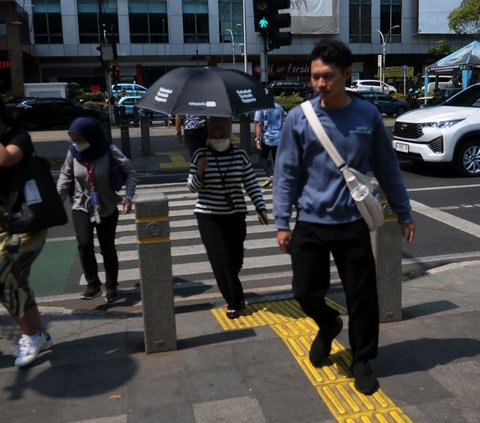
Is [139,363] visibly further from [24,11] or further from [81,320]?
[24,11]

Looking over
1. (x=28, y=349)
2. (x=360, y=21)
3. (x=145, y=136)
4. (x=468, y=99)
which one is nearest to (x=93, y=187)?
(x=28, y=349)

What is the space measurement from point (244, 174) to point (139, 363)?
1.65m

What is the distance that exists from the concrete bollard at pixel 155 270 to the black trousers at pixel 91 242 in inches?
57.8

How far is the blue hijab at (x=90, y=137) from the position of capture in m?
4.98

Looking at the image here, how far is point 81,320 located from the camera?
4.88 meters

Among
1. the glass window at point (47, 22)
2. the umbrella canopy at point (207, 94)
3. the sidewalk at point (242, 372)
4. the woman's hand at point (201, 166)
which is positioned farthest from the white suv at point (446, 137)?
the glass window at point (47, 22)

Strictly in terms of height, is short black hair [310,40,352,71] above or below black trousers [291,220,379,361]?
above

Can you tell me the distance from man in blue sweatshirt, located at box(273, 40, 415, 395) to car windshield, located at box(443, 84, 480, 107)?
10011mm

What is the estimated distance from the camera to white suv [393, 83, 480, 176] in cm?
1157

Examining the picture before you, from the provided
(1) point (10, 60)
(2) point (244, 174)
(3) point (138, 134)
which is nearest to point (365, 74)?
(1) point (10, 60)

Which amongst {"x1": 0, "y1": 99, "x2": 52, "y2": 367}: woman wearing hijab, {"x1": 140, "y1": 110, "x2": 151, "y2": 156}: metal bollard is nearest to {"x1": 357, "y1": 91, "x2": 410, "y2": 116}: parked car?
{"x1": 140, "y1": 110, "x2": 151, "y2": 156}: metal bollard

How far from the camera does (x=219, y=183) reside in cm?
459

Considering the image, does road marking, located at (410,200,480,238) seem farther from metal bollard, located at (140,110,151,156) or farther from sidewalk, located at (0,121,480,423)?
metal bollard, located at (140,110,151,156)

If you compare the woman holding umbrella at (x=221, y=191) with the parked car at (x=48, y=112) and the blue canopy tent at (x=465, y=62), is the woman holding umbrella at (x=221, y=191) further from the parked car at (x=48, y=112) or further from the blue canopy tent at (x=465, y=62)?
the parked car at (x=48, y=112)
